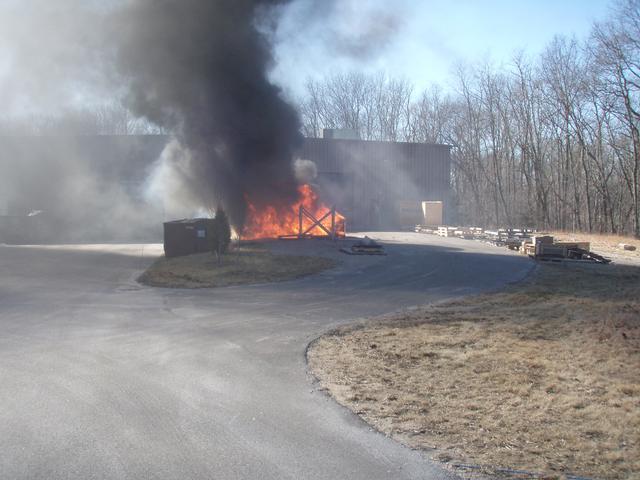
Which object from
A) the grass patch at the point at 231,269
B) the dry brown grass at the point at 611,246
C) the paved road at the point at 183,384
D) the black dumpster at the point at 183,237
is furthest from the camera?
the dry brown grass at the point at 611,246

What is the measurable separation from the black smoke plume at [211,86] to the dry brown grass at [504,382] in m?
13.9

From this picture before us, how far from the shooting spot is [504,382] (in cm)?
651

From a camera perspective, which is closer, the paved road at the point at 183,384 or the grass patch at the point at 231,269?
the paved road at the point at 183,384

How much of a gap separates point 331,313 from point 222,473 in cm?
699

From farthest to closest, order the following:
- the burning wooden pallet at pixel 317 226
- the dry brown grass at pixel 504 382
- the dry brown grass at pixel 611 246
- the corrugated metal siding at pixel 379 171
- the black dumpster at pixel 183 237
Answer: the corrugated metal siding at pixel 379 171 → the burning wooden pallet at pixel 317 226 → the dry brown grass at pixel 611 246 → the black dumpster at pixel 183 237 → the dry brown grass at pixel 504 382

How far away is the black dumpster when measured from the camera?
21.2 m

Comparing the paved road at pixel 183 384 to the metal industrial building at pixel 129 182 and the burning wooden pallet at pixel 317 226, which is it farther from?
the metal industrial building at pixel 129 182

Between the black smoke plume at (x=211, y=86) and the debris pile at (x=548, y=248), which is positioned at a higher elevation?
the black smoke plume at (x=211, y=86)

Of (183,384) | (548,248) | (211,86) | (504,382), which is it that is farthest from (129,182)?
(504,382)

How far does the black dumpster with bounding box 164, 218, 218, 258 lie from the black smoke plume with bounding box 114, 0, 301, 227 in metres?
2.06

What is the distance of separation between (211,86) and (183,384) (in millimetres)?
18374

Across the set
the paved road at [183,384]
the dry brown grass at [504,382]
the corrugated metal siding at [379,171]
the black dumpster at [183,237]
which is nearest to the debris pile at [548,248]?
the paved road at [183,384]

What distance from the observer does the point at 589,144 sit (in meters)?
42.2

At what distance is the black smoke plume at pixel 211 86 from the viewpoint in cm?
2316
